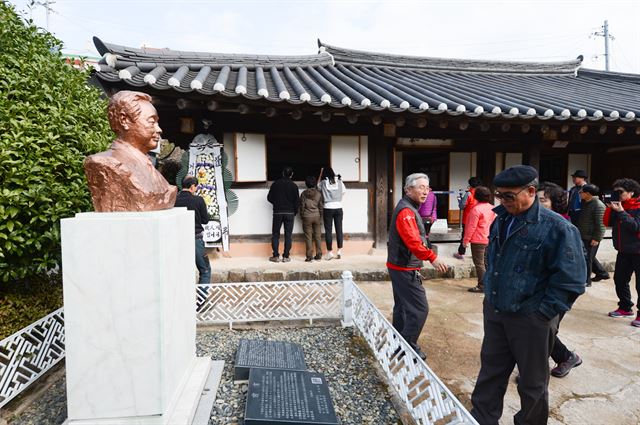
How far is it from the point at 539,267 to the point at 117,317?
2.55 meters

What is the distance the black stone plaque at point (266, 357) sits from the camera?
300cm

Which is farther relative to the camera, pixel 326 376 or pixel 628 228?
pixel 628 228

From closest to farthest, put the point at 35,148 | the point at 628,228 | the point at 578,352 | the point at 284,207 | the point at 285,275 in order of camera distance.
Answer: the point at 35,148, the point at 578,352, the point at 628,228, the point at 285,275, the point at 284,207

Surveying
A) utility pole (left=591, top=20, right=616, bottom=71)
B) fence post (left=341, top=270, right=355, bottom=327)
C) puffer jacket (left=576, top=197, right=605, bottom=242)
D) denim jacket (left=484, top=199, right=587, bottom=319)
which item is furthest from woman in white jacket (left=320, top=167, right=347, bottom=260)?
utility pole (left=591, top=20, right=616, bottom=71)

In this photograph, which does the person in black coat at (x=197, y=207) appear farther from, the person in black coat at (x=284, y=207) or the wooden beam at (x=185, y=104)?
the person in black coat at (x=284, y=207)

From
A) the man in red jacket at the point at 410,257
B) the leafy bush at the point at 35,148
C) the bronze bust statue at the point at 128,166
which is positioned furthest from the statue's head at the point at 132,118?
the man in red jacket at the point at 410,257

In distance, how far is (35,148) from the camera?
2834mm

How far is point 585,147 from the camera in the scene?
9703mm

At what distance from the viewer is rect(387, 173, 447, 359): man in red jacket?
317 cm

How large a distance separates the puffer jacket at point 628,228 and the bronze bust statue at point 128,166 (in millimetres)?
4945

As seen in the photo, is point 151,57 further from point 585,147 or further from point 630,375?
point 585,147

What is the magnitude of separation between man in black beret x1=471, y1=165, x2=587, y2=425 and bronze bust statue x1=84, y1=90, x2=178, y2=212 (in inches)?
90.0

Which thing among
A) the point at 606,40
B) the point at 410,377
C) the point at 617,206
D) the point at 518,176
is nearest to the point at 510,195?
the point at 518,176

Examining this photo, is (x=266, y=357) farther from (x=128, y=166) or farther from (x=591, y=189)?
(x=591, y=189)
